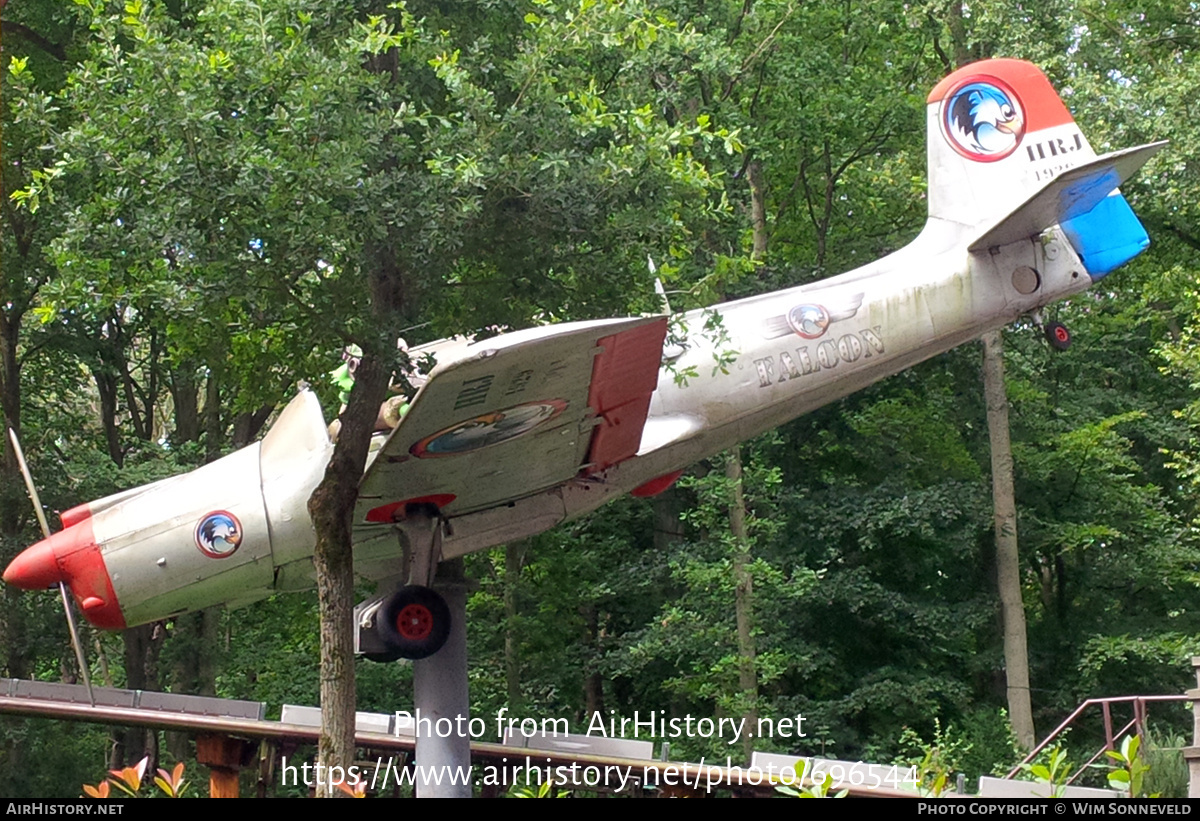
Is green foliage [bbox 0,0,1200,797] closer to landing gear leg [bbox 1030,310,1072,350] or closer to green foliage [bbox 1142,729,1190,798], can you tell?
green foliage [bbox 1142,729,1190,798]

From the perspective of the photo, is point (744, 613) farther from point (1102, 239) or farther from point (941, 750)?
point (1102, 239)

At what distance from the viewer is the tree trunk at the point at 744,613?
662 inches

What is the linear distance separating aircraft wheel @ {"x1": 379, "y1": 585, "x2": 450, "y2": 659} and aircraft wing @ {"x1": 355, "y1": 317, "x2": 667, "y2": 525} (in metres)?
0.69

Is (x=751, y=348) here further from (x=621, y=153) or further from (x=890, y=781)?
(x=890, y=781)

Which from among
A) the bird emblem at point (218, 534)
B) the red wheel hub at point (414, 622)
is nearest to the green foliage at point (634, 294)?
the bird emblem at point (218, 534)

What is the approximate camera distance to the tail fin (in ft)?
40.8

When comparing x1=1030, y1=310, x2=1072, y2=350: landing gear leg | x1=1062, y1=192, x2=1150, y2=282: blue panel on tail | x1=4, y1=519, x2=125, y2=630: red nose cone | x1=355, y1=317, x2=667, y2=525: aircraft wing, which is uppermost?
x1=1062, y1=192, x2=1150, y2=282: blue panel on tail

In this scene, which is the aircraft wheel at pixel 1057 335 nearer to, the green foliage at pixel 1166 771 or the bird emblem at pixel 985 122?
the bird emblem at pixel 985 122

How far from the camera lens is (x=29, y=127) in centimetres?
870

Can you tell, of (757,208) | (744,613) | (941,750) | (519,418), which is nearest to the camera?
(519,418)

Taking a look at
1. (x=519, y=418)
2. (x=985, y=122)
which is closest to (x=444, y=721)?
(x=519, y=418)

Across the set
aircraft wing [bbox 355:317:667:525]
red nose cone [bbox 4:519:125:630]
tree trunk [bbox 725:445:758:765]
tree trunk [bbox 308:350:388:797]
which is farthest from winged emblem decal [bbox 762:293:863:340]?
red nose cone [bbox 4:519:125:630]

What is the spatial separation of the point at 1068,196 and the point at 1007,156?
1.82 metres

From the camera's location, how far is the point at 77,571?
10000 mm
